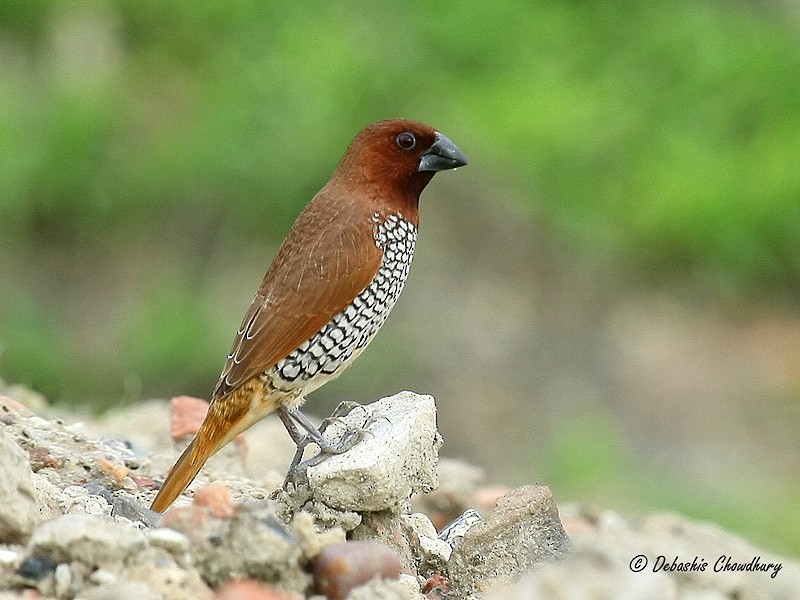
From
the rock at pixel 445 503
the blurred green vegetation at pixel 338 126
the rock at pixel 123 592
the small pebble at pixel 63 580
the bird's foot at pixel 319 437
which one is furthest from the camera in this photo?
the blurred green vegetation at pixel 338 126

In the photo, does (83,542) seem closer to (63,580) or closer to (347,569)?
(63,580)

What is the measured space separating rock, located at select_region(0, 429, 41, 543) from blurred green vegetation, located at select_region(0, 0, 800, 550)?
4934 millimetres

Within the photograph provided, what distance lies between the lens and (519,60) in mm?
11164

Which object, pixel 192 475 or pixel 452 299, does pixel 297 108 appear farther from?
pixel 192 475

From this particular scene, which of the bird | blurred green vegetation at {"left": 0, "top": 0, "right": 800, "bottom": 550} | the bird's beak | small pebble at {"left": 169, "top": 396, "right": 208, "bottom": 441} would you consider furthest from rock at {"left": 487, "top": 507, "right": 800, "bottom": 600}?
blurred green vegetation at {"left": 0, "top": 0, "right": 800, "bottom": 550}

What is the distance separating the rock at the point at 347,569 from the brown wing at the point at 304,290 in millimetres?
1452

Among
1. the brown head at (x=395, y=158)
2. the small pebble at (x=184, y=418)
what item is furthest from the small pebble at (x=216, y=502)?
the small pebble at (x=184, y=418)

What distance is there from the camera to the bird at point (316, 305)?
5328mm

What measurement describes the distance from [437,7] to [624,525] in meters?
6.46

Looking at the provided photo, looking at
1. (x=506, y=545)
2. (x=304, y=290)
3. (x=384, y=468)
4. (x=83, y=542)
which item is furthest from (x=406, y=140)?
(x=83, y=542)

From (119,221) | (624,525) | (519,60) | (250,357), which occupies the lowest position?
(624,525)

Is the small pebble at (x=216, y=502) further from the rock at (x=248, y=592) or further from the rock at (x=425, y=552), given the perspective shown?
the rock at (x=425, y=552)

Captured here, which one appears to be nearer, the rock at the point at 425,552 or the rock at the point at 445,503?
the rock at the point at 425,552

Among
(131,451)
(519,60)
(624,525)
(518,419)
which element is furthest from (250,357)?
(519,60)
